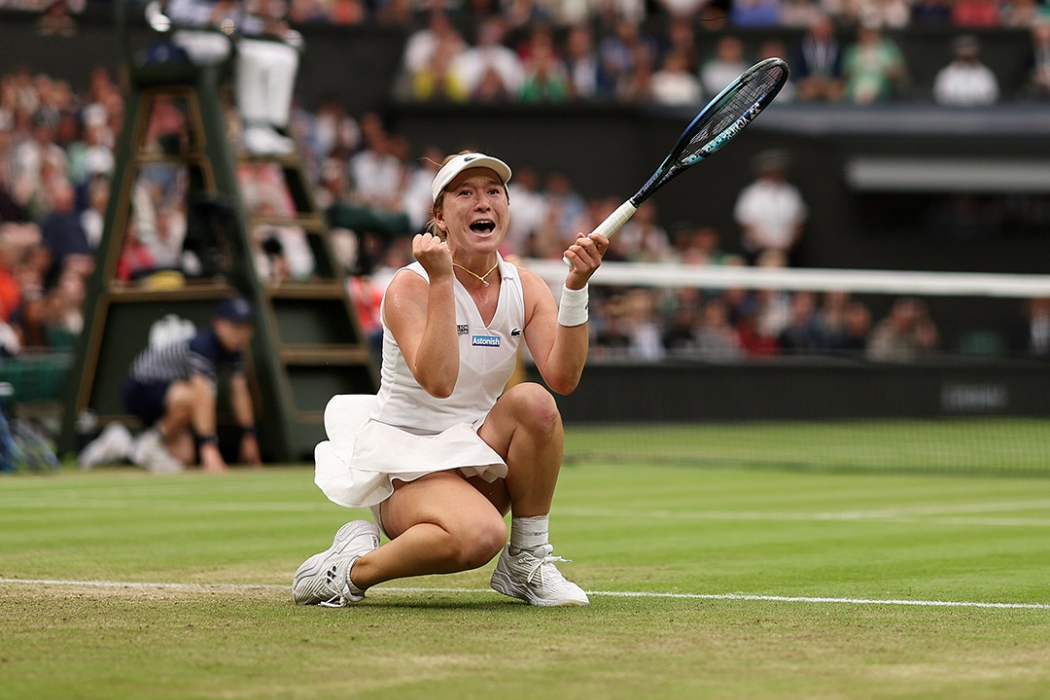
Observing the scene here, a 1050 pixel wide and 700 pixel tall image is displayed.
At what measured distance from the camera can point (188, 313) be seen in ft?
51.0

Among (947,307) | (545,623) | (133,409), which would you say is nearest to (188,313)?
(133,409)

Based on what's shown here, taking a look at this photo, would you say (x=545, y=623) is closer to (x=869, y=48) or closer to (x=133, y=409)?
(x=133, y=409)

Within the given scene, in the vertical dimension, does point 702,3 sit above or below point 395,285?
above

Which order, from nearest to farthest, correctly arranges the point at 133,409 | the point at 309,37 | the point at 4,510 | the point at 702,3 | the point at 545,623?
the point at 545,623
the point at 4,510
the point at 133,409
the point at 309,37
the point at 702,3

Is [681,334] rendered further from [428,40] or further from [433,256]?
[433,256]

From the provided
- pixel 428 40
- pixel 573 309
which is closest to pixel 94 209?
pixel 428 40

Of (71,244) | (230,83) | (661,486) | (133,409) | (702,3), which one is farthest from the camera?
(702,3)

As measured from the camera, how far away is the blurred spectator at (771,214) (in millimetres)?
24641

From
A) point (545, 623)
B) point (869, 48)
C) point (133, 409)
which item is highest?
point (869, 48)

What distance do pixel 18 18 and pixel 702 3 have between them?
9.72m

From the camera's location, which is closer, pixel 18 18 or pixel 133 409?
pixel 133 409

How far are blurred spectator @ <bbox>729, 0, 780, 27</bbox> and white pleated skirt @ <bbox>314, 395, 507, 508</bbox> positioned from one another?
2056 centimetres

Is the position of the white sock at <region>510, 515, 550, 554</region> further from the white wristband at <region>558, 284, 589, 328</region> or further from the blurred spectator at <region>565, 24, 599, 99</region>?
the blurred spectator at <region>565, 24, 599, 99</region>

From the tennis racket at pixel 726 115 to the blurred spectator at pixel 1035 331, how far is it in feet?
57.2
